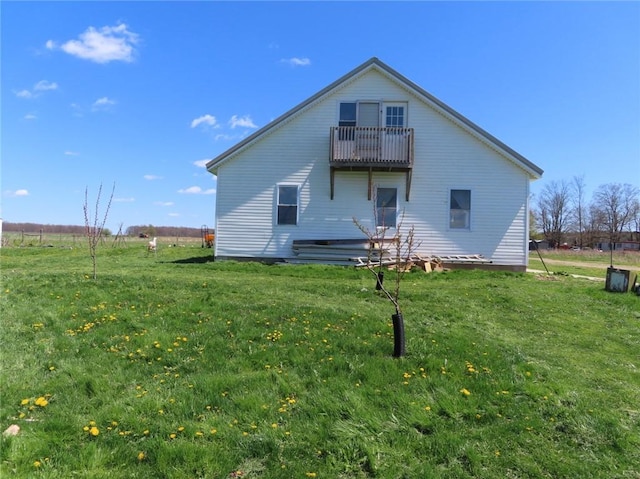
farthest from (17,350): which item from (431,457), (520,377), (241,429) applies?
(520,377)

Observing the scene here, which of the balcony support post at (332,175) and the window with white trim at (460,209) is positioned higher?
the balcony support post at (332,175)

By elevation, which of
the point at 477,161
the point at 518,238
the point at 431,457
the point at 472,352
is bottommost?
the point at 431,457

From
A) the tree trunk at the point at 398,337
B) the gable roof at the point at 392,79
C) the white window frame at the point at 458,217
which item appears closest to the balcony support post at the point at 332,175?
the gable roof at the point at 392,79

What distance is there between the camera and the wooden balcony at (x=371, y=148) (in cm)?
1508

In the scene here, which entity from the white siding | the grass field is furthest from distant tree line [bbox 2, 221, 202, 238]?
the grass field

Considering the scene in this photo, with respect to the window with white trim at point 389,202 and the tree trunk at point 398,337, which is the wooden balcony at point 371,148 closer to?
the window with white trim at point 389,202

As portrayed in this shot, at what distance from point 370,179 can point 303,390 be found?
11892 millimetres

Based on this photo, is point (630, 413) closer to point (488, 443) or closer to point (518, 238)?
point (488, 443)

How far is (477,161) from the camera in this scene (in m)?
15.6

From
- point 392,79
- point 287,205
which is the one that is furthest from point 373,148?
point 287,205

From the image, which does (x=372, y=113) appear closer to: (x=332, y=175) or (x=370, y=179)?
(x=370, y=179)

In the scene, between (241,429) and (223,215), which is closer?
(241,429)

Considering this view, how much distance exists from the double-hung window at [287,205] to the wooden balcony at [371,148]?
6.43ft

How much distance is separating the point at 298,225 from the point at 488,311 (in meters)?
8.88
